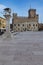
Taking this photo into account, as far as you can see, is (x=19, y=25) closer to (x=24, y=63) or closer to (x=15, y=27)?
(x=15, y=27)

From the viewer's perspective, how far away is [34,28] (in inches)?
4279

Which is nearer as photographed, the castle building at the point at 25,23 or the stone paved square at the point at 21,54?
the stone paved square at the point at 21,54

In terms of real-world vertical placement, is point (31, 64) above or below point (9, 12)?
below

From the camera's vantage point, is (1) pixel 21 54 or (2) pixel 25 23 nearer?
(1) pixel 21 54

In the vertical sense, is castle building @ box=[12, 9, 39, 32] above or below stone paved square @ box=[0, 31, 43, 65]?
below

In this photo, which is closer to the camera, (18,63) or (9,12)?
(18,63)

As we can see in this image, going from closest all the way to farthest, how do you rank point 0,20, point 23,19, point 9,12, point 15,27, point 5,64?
point 5,64 < point 9,12 < point 0,20 < point 15,27 < point 23,19

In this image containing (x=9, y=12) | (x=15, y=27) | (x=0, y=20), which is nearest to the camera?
(x=9, y=12)

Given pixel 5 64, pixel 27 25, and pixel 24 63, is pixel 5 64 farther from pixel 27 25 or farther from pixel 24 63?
pixel 27 25

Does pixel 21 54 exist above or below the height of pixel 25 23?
above

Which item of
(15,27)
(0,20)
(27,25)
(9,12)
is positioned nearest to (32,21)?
(27,25)

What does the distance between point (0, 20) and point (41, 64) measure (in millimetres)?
93680

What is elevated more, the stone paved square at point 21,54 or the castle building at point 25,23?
the stone paved square at point 21,54

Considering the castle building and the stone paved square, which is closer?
the stone paved square
